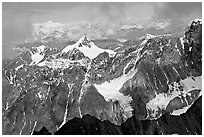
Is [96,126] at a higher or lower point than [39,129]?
higher

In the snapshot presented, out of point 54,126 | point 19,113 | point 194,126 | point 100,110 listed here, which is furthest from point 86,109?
point 194,126

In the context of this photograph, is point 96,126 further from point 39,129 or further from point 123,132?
point 39,129

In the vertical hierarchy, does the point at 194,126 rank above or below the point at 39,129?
above

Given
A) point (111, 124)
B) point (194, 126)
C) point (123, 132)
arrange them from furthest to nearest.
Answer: point (111, 124) → point (123, 132) → point (194, 126)

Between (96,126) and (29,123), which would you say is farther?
(29,123)

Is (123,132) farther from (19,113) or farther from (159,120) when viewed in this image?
(19,113)

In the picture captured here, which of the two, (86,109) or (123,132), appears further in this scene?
(86,109)

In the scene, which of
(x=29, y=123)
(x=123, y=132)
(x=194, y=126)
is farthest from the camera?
(x=29, y=123)

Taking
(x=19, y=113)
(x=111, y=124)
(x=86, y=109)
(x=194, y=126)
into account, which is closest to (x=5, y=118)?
(x=19, y=113)

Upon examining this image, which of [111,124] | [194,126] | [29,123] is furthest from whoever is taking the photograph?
[29,123]
